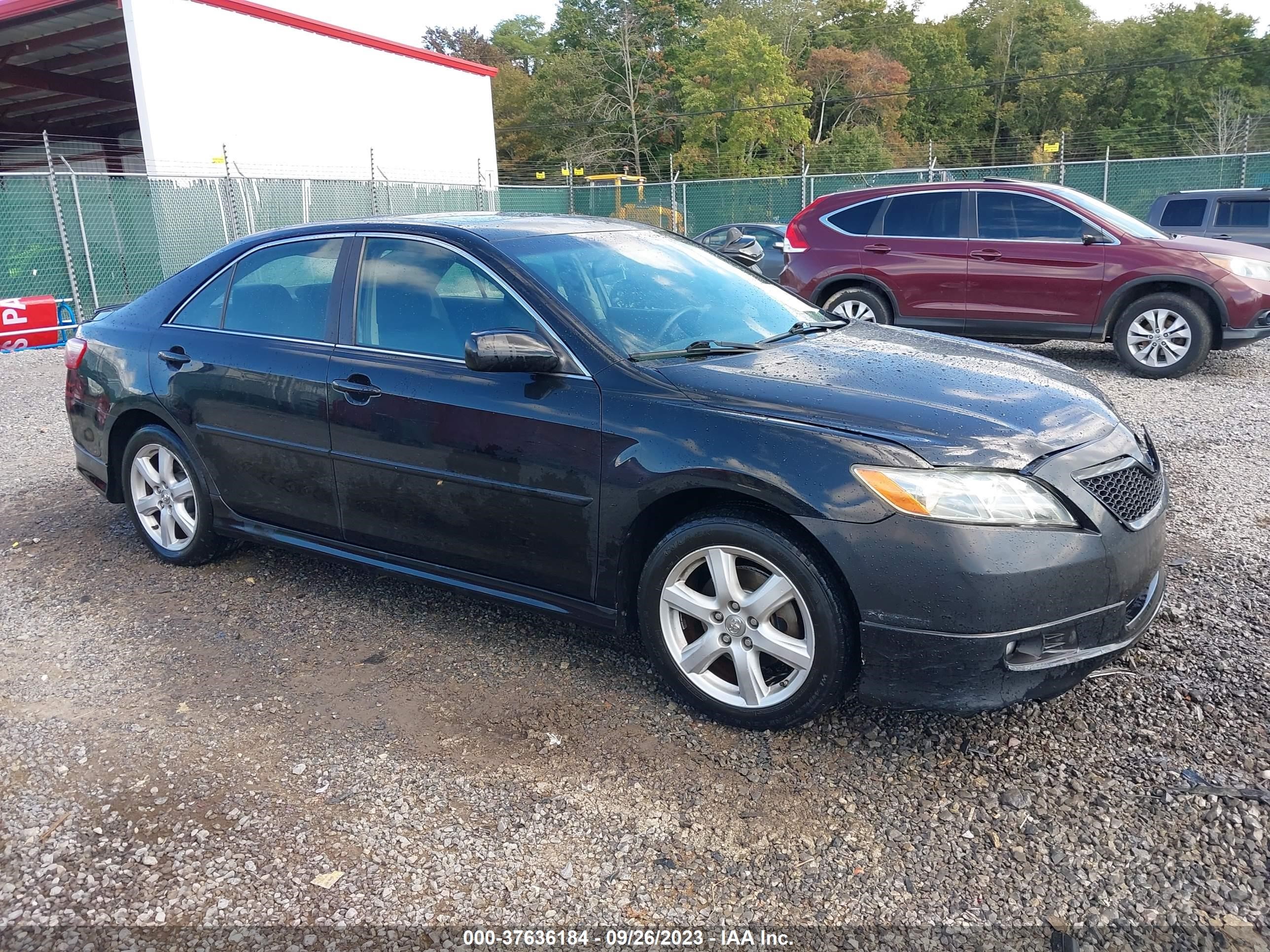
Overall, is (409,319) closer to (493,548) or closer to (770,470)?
(493,548)

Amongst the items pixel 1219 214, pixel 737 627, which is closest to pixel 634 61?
pixel 1219 214

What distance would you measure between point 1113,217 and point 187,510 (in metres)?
8.33

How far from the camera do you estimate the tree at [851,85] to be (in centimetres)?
6394

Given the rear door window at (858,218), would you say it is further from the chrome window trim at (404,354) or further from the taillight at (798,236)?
the chrome window trim at (404,354)

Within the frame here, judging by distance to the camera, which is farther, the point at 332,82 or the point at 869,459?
the point at 332,82

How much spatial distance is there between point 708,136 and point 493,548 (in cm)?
5170

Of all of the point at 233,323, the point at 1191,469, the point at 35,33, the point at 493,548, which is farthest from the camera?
the point at 35,33

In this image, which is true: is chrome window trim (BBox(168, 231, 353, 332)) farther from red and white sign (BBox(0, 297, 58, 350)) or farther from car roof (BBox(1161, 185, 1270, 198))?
car roof (BBox(1161, 185, 1270, 198))

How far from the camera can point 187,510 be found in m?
4.81

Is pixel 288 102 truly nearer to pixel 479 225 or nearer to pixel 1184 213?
pixel 1184 213

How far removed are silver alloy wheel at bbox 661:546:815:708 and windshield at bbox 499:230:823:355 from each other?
830mm

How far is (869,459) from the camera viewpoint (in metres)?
2.86

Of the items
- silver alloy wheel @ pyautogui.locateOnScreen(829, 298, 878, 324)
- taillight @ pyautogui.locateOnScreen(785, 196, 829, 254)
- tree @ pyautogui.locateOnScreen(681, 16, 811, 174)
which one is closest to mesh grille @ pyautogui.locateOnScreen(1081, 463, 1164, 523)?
silver alloy wheel @ pyautogui.locateOnScreen(829, 298, 878, 324)

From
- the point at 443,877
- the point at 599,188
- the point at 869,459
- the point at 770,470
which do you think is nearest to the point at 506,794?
the point at 443,877
